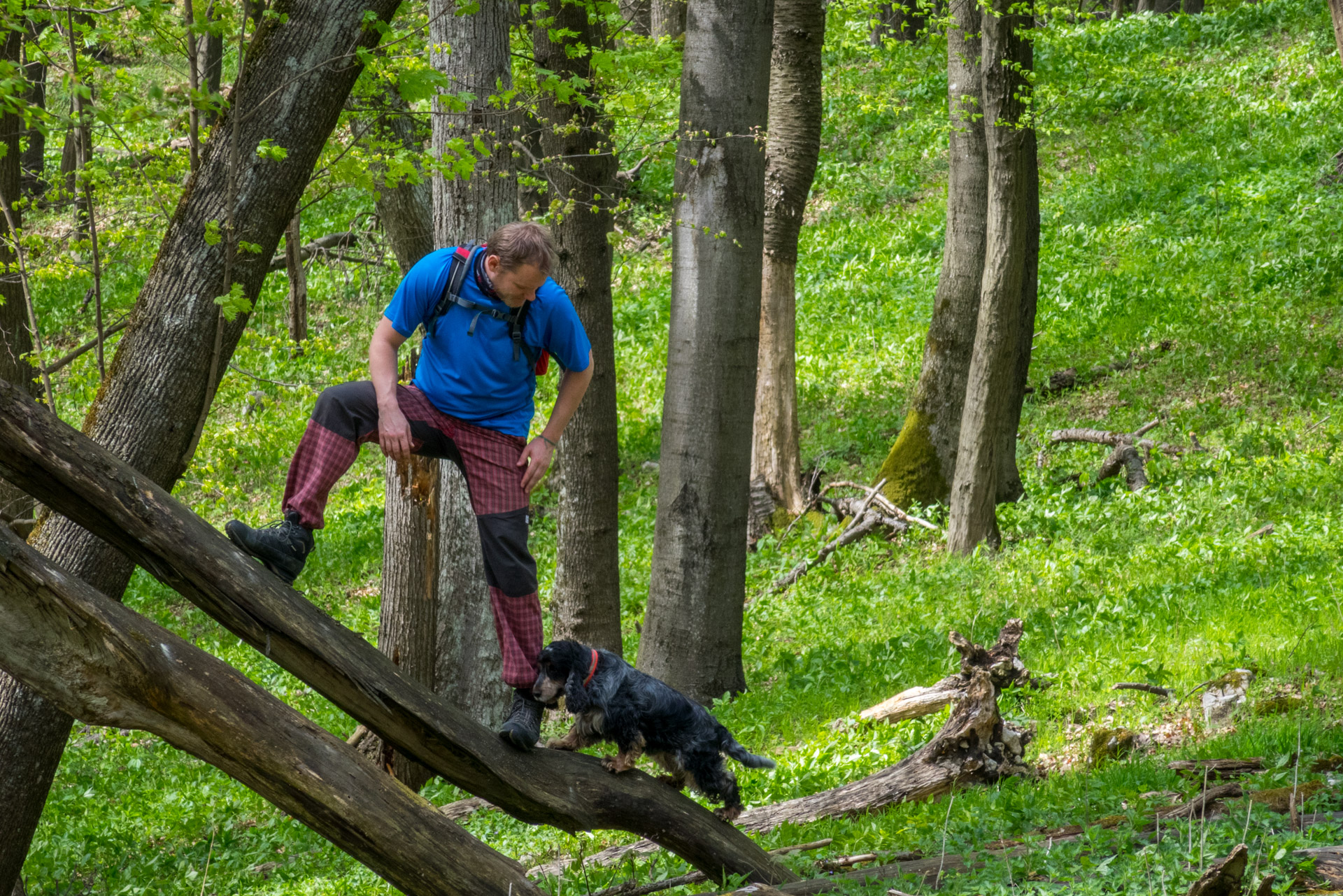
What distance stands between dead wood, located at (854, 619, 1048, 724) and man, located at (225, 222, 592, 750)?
271cm

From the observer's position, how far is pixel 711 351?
309 inches

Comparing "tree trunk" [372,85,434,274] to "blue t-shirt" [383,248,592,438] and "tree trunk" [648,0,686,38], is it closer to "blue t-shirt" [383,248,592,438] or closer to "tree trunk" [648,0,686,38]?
"blue t-shirt" [383,248,592,438]

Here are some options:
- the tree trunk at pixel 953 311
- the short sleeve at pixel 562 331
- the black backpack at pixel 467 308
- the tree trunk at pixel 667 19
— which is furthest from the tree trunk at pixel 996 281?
the tree trunk at pixel 667 19

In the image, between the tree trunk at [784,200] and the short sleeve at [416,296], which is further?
the tree trunk at [784,200]

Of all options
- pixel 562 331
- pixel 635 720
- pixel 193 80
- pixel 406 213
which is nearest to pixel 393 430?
pixel 562 331

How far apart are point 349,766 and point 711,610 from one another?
4.63m

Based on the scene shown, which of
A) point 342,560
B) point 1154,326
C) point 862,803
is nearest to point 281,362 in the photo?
point 342,560

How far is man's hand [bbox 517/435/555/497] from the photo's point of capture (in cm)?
483

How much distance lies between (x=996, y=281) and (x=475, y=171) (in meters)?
5.29

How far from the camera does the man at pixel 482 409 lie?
14.9 feet

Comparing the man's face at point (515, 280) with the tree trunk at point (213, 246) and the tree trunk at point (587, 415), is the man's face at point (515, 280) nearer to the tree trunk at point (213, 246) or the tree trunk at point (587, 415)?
the tree trunk at point (213, 246)

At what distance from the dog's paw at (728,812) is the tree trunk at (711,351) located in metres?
Result: 3.16

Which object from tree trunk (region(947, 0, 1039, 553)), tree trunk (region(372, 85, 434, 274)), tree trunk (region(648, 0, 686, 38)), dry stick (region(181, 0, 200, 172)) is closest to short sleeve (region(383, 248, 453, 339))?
dry stick (region(181, 0, 200, 172))

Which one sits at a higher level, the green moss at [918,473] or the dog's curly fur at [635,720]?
the dog's curly fur at [635,720]
